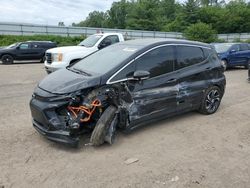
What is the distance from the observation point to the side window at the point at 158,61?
4793mm

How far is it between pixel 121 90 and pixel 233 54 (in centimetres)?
1137

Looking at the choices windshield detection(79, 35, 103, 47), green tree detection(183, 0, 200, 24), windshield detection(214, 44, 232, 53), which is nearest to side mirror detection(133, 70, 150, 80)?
windshield detection(79, 35, 103, 47)

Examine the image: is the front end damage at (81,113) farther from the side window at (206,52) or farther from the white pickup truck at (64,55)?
the white pickup truck at (64,55)

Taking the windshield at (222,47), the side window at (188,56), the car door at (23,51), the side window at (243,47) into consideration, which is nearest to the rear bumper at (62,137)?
the side window at (188,56)

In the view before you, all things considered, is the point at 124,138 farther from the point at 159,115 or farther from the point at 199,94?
the point at 199,94

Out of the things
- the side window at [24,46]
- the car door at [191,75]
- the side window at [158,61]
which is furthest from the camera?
the side window at [24,46]

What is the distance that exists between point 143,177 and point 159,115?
1734 mm

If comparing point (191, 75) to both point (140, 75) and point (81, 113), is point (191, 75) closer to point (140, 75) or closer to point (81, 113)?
point (140, 75)

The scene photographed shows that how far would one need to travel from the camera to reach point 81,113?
4.15 meters

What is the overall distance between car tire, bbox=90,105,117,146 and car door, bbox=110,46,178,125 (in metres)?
0.46

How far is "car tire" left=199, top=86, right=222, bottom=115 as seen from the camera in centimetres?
598

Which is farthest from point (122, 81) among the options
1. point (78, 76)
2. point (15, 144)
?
point (15, 144)

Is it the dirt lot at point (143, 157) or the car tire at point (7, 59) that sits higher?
the car tire at point (7, 59)

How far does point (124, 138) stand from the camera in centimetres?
474
